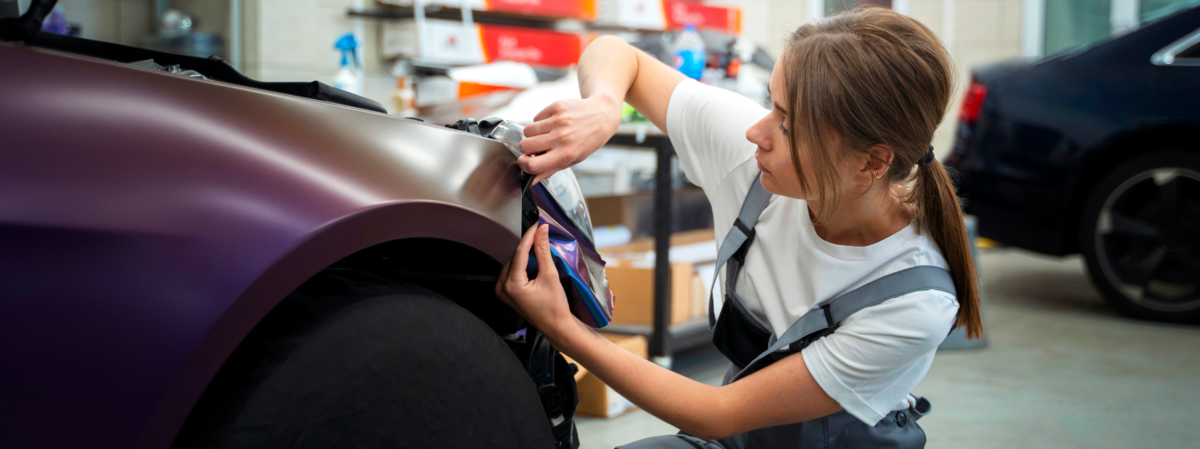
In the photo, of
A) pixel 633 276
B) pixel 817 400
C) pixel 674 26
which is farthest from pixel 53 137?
pixel 674 26

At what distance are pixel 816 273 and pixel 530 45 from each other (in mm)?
3433

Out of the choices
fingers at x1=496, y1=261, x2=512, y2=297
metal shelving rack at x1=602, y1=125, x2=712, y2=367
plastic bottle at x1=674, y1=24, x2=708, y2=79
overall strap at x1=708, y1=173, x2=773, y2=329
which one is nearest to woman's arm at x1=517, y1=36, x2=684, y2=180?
fingers at x1=496, y1=261, x2=512, y2=297

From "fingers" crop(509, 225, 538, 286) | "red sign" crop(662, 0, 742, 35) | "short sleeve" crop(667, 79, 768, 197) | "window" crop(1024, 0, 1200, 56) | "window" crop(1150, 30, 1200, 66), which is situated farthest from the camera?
"window" crop(1024, 0, 1200, 56)

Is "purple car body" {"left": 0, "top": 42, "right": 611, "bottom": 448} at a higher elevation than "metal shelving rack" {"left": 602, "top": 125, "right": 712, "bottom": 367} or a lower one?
higher

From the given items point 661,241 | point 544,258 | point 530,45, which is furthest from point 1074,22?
point 544,258

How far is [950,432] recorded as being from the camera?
2.02 metres

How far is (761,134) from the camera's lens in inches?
38.0

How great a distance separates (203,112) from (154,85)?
0.03 meters

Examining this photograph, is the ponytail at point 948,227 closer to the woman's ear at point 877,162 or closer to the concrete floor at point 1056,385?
the woman's ear at point 877,162

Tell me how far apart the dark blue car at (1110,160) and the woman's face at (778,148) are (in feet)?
8.31

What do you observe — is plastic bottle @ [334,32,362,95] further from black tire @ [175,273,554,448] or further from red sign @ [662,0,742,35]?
red sign @ [662,0,742,35]

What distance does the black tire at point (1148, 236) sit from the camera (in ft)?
9.39

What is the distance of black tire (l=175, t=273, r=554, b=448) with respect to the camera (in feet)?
1.82

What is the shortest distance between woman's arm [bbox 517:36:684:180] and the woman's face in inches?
7.5
